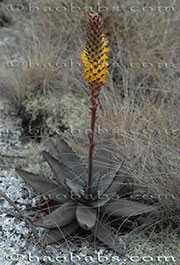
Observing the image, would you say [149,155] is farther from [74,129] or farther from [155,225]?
[74,129]

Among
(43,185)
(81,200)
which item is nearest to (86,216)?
(81,200)

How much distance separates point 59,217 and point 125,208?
1.16 feet

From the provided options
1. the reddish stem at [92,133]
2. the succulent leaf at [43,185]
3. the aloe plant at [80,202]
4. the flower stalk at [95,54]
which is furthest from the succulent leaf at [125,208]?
the flower stalk at [95,54]

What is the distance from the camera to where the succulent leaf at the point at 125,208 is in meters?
2.33

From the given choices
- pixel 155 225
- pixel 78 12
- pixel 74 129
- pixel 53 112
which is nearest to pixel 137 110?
pixel 74 129

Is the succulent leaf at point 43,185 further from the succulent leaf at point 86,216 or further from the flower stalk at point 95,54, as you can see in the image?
the flower stalk at point 95,54

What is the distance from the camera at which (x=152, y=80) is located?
12.6 ft

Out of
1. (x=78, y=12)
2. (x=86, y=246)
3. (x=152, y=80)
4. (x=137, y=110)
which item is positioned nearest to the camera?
(x=86, y=246)

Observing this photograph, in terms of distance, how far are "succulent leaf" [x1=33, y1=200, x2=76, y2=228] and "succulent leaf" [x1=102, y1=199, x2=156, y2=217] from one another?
0.62 feet

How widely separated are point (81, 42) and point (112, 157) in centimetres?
161

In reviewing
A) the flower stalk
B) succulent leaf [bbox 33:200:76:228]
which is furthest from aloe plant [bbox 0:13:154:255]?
the flower stalk

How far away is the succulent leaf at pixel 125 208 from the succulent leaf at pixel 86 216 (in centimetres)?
9

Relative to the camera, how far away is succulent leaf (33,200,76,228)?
89.0 inches

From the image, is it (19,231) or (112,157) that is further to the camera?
(112,157)
